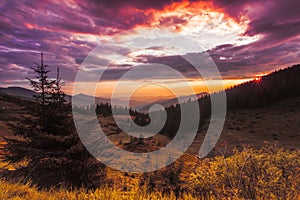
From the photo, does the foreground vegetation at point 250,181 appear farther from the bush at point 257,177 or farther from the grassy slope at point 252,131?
the grassy slope at point 252,131

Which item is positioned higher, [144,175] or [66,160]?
[66,160]

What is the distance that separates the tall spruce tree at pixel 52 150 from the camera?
1416 centimetres

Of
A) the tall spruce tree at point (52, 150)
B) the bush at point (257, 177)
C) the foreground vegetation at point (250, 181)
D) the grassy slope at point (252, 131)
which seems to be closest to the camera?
the foreground vegetation at point (250, 181)

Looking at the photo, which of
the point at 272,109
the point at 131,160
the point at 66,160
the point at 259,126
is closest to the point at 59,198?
the point at 66,160

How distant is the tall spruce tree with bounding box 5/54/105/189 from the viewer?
1416 centimetres

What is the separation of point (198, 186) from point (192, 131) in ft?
275

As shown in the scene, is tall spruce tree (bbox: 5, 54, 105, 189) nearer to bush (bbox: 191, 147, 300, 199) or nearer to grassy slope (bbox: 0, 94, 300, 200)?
grassy slope (bbox: 0, 94, 300, 200)

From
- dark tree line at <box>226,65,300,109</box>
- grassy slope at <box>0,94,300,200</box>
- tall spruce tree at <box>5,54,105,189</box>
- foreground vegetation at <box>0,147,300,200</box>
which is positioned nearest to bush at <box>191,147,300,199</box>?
foreground vegetation at <box>0,147,300,200</box>

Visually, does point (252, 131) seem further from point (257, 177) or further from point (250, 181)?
point (250, 181)

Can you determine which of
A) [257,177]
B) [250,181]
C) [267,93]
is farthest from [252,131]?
[250,181]

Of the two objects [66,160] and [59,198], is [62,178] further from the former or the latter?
[59,198]

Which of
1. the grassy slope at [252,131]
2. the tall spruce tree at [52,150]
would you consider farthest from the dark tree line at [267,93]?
the tall spruce tree at [52,150]

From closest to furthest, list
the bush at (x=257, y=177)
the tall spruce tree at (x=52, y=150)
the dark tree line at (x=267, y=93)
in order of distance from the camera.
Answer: the bush at (x=257, y=177) → the tall spruce tree at (x=52, y=150) → the dark tree line at (x=267, y=93)

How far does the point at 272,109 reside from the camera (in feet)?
322
